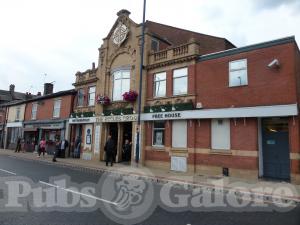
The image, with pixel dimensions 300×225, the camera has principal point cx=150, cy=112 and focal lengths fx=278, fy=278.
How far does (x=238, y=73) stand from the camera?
1526cm

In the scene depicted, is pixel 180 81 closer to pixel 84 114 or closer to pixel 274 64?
pixel 274 64

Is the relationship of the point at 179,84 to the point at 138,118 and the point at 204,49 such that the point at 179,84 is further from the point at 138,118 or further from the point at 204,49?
the point at 204,49

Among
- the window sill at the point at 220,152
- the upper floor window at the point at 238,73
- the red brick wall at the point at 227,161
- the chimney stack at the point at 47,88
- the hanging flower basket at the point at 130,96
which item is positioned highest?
the chimney stack at the point at 47,88

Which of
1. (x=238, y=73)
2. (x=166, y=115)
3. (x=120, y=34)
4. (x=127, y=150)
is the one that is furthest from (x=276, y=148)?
(x=120, y=34)

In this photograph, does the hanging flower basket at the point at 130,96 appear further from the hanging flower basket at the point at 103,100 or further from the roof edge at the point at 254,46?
the roof edge at the point at 254,46

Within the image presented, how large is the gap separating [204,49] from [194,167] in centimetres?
1387

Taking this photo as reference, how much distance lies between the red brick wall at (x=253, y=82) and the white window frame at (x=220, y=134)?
91cm

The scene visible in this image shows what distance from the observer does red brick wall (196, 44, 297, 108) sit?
13.3 metres

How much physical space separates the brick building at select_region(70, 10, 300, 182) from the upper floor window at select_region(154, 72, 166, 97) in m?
0.07

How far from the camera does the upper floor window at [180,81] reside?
1767 cm

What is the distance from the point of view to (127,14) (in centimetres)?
2212

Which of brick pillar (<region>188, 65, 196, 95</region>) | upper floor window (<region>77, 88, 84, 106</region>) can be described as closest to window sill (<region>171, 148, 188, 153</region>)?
brick pillar (<region>188, 65, 196, 95</region>)

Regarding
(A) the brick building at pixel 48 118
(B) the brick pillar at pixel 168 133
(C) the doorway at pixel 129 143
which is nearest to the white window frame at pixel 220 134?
(B) the brick pillar at pixel 168 133

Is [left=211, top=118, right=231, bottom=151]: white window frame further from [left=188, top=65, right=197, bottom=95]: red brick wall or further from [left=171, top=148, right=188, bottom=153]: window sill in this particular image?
[left=188, top=65, right=197, bottom=95]: red brick wall
